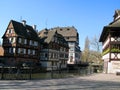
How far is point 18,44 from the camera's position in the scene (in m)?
60.3

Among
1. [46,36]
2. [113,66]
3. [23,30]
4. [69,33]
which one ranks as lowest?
[113,66]

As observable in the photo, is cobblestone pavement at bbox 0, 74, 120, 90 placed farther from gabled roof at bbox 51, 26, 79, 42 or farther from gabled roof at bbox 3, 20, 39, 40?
gabled roof at bbox 51, 26, 79, 42

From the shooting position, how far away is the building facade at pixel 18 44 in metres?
60.2

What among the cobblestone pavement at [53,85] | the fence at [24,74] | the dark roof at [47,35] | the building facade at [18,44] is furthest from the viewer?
the dark roof at [47,35]

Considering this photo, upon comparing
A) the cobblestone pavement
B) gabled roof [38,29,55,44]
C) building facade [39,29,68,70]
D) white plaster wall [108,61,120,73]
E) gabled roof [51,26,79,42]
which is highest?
gabled roof [51,26,79,42]

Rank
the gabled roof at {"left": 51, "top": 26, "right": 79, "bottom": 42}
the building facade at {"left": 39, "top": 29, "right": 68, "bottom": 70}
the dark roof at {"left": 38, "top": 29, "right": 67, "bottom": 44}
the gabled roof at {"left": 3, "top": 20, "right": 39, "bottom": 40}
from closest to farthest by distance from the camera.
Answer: the gabled roof at {"left": 3, "top": 20, "right": 39, "bottom": 40} → the building facade at {"left": 39, "top": 29, "right": 68, "bottom": 70} → the dark roof at {"left": 38, "top": 29, "right": 67, "bottom": 44} → the gabled roof at {"left": 51, "top": 26, "right": 79, "bottom": 42}

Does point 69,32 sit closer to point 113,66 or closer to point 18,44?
point 18,44

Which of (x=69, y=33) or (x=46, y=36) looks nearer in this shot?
(x=46, y=36)

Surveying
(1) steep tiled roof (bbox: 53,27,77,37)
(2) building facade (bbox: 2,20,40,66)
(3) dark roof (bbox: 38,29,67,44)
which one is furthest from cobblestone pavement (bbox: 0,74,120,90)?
Answer: (1) steep tiled roof (bbox: 53,27,77,37)

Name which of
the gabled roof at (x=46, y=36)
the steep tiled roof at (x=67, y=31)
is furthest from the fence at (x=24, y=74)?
the steep tiled roof at (x=67, y=31)

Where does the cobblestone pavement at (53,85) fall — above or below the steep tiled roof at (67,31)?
below

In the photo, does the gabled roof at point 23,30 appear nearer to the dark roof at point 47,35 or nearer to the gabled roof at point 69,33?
the dark roof at point 47,35

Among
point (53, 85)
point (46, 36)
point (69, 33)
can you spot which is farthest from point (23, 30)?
point (53, 85)

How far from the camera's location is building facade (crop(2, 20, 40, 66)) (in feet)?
197
